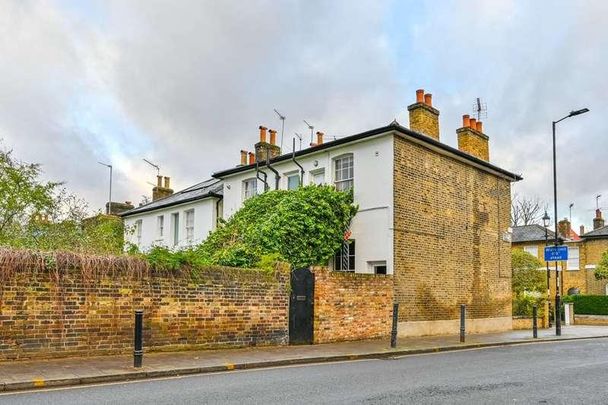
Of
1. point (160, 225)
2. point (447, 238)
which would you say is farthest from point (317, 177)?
point (160, 225)

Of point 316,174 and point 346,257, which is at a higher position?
point 316,174

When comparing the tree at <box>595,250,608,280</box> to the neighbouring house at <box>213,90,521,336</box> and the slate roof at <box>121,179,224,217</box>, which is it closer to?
the neighbouring house at <box>213,90,521,336</box>

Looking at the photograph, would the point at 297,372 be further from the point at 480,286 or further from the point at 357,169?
the point at 480,286

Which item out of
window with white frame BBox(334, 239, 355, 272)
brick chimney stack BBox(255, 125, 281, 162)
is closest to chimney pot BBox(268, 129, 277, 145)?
brick chimney stack BBox(255, 125, 281, 162)

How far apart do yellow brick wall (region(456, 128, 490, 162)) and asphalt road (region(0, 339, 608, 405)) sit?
1234 cm

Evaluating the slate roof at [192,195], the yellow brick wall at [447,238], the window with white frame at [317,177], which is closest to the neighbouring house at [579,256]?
the yellow brick wall at [447,238]

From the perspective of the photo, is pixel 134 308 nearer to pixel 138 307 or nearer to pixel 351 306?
pixel 138 307

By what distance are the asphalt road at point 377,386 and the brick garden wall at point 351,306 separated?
3403mm

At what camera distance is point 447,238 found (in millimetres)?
20594

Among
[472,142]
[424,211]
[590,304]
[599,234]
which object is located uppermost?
[472,142]

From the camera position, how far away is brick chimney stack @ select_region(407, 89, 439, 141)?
21.3 meters

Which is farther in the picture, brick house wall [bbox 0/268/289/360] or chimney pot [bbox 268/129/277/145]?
chimney pot [bbox 268/129/277/145]

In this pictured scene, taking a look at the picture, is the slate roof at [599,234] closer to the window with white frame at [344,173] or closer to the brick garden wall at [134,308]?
the window with white frame at [344,173]

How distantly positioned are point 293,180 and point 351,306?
770 cm
